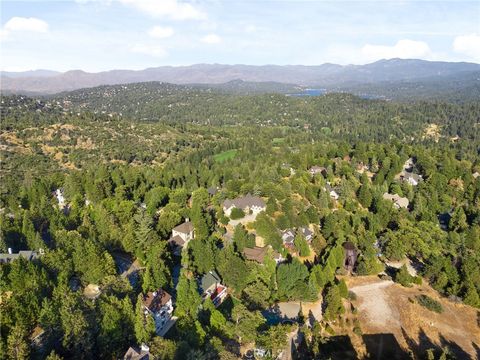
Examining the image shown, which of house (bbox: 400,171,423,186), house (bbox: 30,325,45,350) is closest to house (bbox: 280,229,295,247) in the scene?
house (bbox: 30,325,45,350)

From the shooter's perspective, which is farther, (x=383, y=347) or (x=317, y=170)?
(x=317, y=170)

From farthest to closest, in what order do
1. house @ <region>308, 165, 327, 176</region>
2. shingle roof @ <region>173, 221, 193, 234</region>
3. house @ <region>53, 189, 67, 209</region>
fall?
1. house @ <region>308, 165, 327, 176</region>
2. house @ <region>53, 189, 67, 209</region>
3. shingle roof @ <region>173, 221, 193, 234</region>

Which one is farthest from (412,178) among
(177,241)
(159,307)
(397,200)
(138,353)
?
(138,353)

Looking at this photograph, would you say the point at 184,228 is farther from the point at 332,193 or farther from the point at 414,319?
the point at 332,193

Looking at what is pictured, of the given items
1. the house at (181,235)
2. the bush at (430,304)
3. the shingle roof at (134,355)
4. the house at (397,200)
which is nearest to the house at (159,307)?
the shingle roof at (134,355)

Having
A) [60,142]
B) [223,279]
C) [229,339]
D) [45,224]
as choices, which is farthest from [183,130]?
[229,339]

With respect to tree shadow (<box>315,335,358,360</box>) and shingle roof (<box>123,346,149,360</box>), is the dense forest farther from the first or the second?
shingle roof (<box>123,346,149,360</box>)
